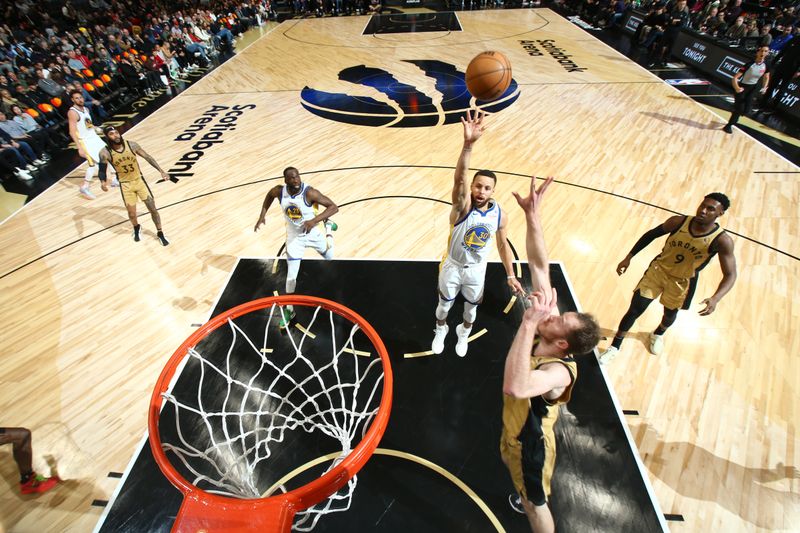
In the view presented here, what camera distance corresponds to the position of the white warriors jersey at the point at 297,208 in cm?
396

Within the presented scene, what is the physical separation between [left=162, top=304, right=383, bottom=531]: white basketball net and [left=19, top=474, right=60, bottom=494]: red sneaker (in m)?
0.94

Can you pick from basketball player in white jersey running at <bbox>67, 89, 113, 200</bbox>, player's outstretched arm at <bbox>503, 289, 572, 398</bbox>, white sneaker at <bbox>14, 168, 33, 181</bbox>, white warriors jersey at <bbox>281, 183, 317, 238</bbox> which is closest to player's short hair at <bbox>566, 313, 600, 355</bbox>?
player's outstretched arm at <bbox>503, 289, 572, 398</bbox>

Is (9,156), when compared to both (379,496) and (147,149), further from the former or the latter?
(379,496)

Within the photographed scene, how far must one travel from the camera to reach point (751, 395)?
3.61 metres

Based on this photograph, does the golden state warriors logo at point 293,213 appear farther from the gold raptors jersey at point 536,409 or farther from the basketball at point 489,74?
the gold raptors jersey at point 536,409

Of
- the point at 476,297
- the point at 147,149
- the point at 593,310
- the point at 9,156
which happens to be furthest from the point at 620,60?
the point at 9,156

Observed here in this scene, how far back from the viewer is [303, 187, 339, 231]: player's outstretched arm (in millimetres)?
3890

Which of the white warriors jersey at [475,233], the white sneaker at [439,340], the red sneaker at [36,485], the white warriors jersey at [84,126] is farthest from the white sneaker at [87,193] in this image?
the white warriors jersey at [475,233]

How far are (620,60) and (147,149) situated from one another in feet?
46.6

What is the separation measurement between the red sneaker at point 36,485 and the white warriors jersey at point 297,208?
9.75 feet

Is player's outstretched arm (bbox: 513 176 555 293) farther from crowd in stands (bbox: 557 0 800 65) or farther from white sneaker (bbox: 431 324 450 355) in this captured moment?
crowd in stands (bbox: 557 0 800 65)

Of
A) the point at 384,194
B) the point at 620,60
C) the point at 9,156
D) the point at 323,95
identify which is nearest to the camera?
the point at 384,194

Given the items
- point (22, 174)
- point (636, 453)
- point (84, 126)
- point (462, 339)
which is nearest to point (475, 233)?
point (462, 339)

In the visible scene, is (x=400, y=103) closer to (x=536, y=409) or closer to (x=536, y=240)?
(x=536, y=240)
